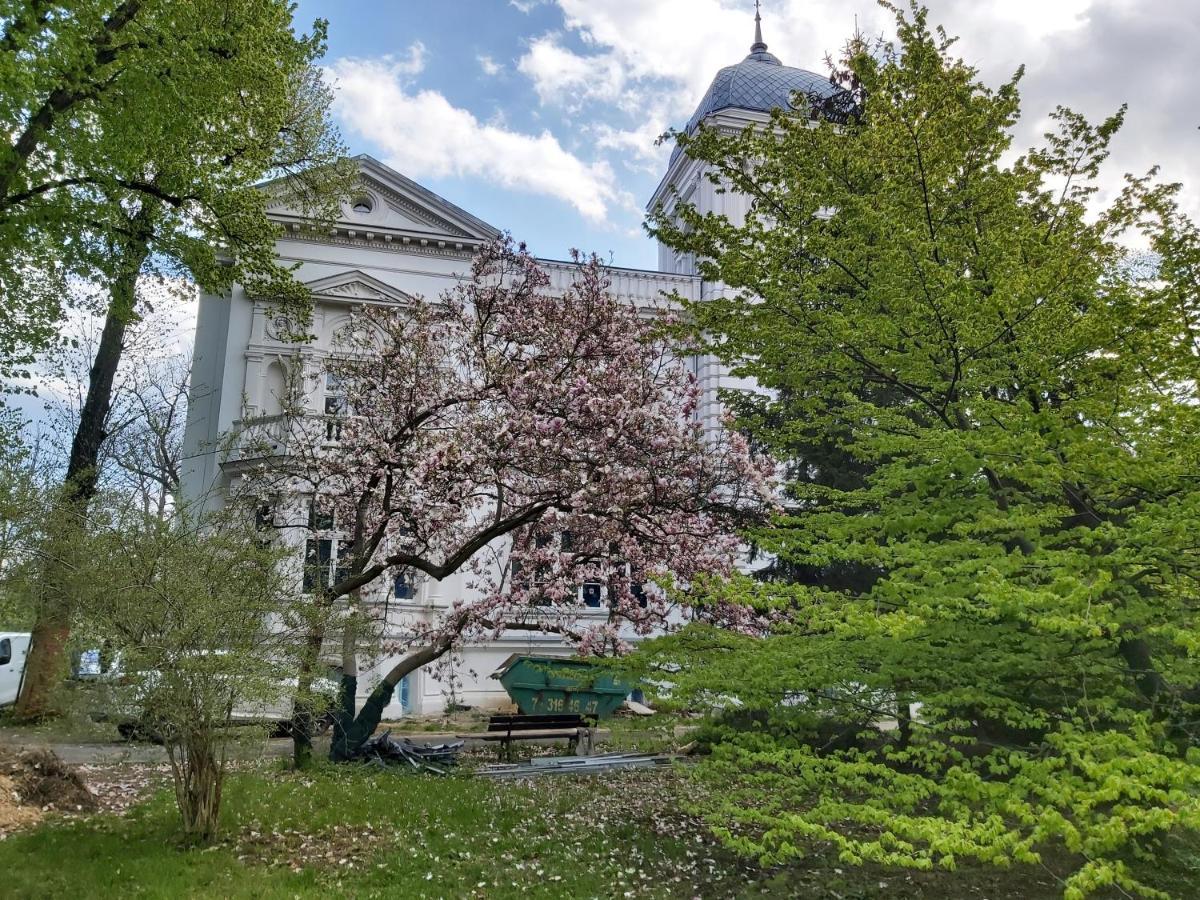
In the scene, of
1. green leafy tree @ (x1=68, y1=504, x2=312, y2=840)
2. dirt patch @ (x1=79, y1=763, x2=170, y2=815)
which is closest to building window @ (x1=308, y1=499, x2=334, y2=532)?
dirt patch @ (x1=79, y1=763, x2=170, y2=815)

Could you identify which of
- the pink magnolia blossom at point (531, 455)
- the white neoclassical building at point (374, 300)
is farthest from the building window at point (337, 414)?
the white neoclassical building at point (374, 300)

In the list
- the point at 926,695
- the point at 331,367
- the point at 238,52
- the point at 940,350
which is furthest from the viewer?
the point at 331,367

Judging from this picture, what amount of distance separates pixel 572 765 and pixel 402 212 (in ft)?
57.6

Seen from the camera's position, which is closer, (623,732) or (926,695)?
(926,695)

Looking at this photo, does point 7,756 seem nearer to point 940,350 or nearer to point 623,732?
point 623,732

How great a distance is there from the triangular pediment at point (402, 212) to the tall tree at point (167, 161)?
251 inches

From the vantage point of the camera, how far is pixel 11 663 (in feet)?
56.4

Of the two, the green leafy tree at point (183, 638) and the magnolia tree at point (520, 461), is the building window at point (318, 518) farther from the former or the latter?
the green leafy tree at point (183, 638)

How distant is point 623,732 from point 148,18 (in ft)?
37.8

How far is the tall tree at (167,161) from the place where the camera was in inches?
416

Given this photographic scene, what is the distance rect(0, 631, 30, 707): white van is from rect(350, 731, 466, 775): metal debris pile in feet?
31.0

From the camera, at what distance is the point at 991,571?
19.3ft

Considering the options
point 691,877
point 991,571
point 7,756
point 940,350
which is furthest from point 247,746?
point 940,350

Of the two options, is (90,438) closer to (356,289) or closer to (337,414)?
(337,414)
